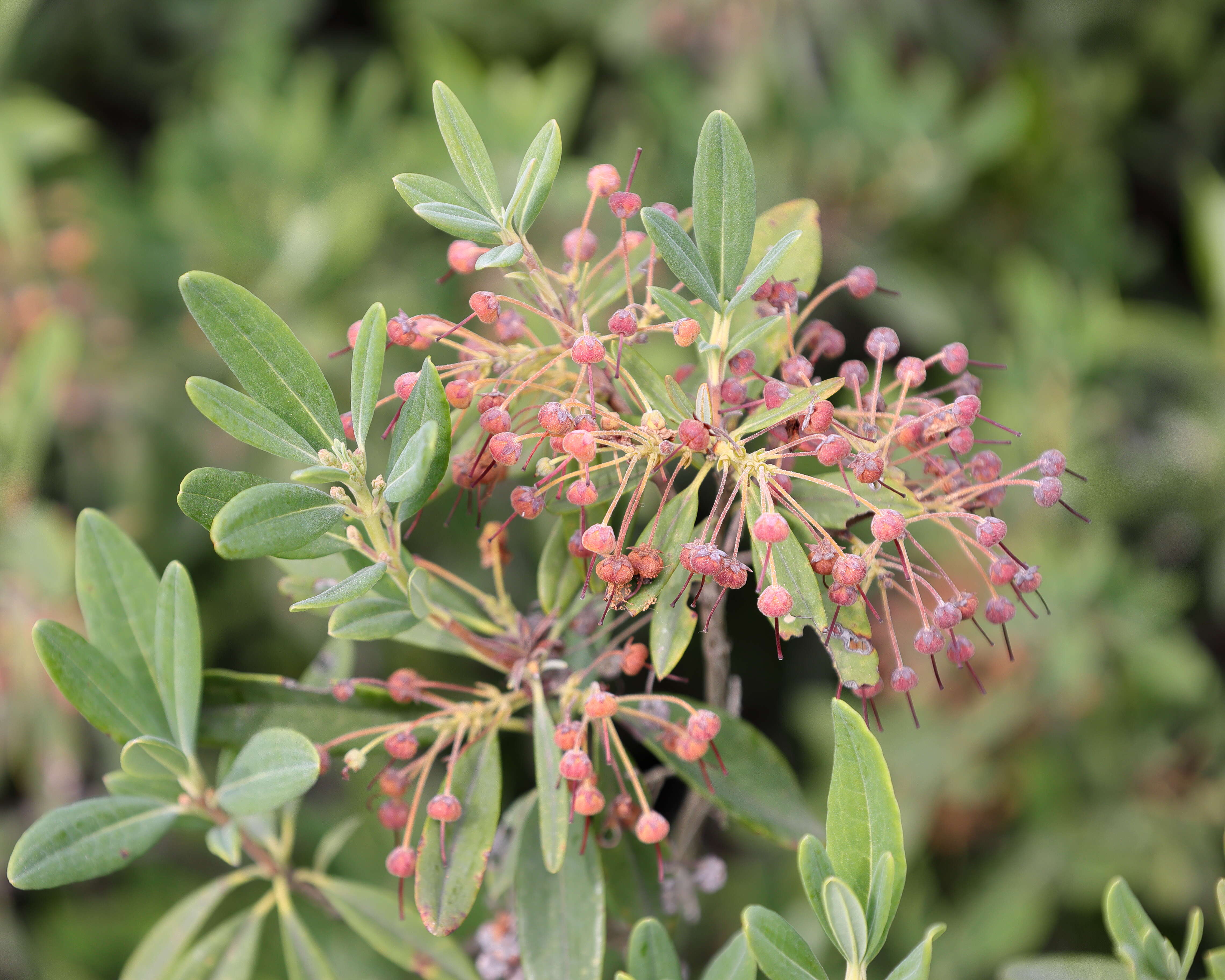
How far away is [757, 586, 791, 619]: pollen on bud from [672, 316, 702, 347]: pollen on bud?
0.20m

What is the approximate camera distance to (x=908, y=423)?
2.49 feet

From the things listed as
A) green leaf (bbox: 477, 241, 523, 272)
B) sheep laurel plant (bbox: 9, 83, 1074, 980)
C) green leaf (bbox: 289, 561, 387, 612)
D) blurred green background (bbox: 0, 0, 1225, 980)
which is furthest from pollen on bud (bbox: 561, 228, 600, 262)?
blurred green background (bbox: 0, 0, 1225, 980)

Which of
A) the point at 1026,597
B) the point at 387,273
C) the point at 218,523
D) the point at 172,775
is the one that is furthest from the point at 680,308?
the point at 387,273

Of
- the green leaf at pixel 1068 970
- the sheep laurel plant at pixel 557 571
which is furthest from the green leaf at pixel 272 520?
the green leaf at pixel 1068 970

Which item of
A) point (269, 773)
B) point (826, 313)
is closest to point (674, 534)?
point (269, 773)

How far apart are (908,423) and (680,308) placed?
20cm

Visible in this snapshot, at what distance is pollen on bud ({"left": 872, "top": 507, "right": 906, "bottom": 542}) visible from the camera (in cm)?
70

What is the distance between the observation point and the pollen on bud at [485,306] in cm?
77

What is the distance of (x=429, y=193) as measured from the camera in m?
0.80

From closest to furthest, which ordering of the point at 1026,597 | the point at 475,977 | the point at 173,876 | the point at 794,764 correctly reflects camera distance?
1. the point at 475,977
2. the point at 1026,597
3. the point at 173,876
4. the point at 794,764

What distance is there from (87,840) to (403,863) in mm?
282

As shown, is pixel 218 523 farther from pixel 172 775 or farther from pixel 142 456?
pixel 142 456

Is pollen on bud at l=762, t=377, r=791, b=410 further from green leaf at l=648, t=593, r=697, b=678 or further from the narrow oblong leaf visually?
the narrow oblong leaf

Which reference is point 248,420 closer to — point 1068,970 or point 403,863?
point 403,863
